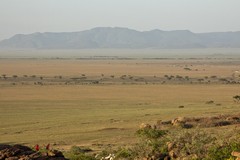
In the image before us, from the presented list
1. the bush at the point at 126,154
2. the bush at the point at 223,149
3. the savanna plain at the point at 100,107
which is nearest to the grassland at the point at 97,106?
the savanna plain at the point at 100,107

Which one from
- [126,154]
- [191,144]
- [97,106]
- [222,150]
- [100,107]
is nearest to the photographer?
[222,150]

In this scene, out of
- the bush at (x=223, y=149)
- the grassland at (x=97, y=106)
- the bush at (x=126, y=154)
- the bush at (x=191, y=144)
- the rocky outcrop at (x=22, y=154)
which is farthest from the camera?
the grassland at (x=97, y=106)

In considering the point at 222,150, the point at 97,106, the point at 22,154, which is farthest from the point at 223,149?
the point at 97,106

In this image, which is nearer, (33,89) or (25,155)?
(25,155)

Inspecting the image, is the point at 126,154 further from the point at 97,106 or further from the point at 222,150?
the point at 97,106

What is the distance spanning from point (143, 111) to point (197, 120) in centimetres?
1031

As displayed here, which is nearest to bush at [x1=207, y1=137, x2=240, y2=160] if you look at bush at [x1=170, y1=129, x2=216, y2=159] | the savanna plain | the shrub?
the shrub

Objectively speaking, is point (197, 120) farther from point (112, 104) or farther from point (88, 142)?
point (112, 104)

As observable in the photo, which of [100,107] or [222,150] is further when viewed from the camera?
[100,107]

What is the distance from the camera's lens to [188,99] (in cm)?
4878

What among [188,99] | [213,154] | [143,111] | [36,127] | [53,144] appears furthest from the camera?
[188,99]

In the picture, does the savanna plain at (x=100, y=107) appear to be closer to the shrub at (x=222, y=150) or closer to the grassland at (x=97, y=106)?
the grassland at (x=97, y=106)

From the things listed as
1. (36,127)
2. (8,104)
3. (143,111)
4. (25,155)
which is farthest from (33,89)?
(25,155)

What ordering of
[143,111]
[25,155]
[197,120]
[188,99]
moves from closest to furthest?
[25,155] < [197,120] < [143,111] < [188,99]
